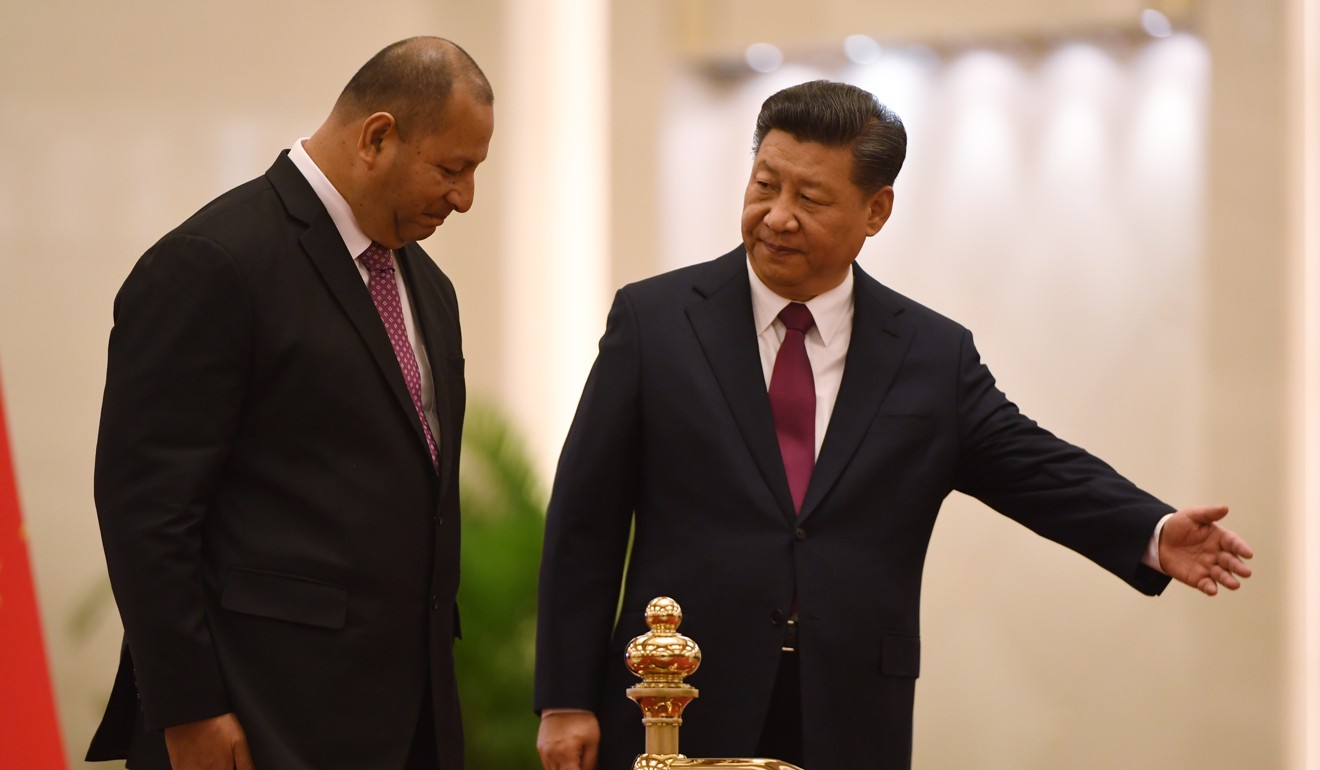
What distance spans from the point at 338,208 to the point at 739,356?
2.40 feet

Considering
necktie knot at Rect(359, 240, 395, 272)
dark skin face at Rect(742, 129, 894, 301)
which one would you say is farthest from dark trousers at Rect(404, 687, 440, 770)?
dark skin face at Rect(742, 129, 894, 301)

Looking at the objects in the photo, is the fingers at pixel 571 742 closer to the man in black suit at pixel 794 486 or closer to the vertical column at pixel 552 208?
the man in black suit at pixel 794 486

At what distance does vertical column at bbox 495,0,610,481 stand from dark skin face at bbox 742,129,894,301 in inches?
125

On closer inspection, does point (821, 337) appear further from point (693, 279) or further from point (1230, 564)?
point (1230, 564)

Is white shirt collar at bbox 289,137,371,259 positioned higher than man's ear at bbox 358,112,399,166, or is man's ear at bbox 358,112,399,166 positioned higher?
man's ear at bbox 358,112,399,166

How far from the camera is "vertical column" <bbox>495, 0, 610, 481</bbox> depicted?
6023 mm

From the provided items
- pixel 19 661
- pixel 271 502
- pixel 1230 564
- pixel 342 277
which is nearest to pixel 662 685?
pixel 271 502

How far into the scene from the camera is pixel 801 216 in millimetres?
2768

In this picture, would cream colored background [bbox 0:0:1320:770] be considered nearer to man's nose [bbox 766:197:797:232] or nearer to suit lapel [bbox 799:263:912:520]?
suit lapel [bbox 799:263:912:520]

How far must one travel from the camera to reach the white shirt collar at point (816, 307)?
2807 mm

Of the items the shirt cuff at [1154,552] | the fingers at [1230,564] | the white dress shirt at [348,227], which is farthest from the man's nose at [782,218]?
the fingers at [1230,564]

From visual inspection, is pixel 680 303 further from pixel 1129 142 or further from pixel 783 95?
pixel 1129 142

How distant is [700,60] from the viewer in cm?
593

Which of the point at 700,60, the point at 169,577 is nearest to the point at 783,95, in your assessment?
the point at 169,577
